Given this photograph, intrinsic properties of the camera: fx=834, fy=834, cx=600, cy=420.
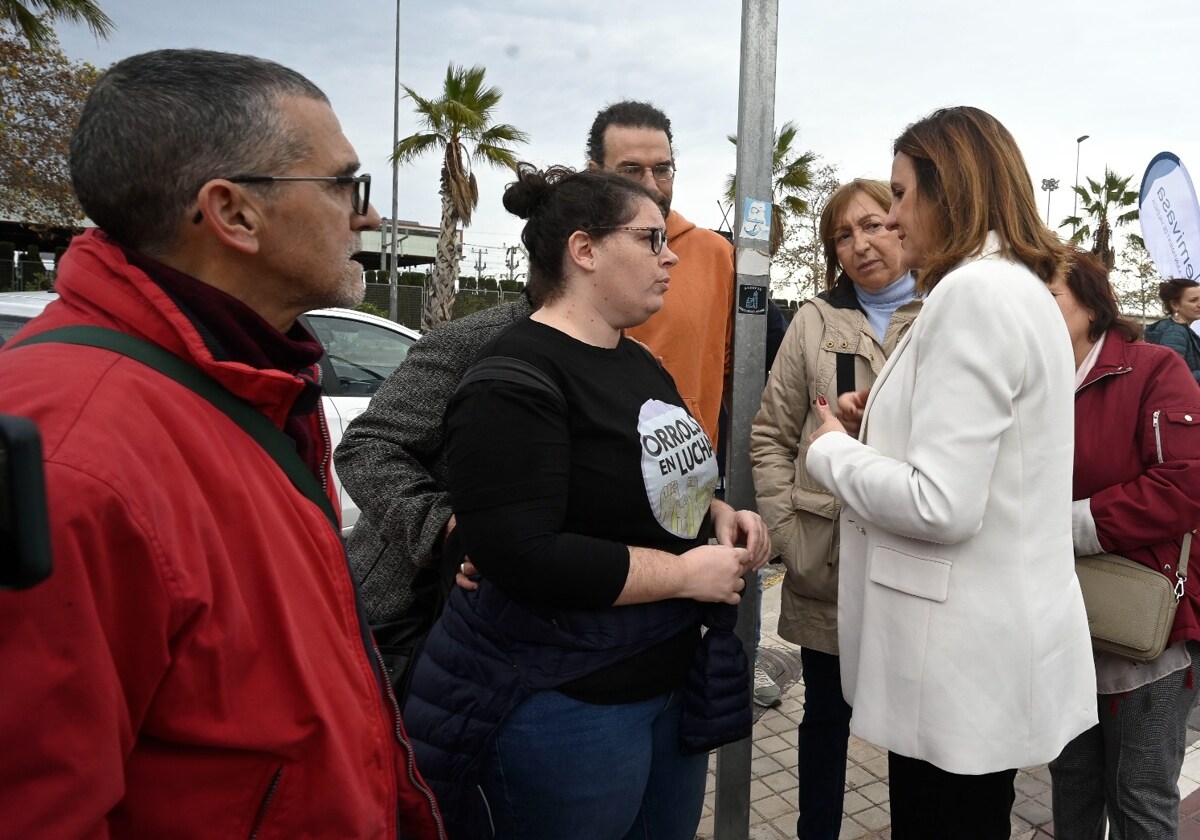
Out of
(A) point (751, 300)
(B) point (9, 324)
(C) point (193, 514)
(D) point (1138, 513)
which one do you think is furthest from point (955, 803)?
(B) point (9, 324)

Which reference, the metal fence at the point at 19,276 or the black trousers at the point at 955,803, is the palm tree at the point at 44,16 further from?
the black trousers at the point at 955,803

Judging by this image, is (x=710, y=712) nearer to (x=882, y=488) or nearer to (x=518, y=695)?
(x=518, y=695)

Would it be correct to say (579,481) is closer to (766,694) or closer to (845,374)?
(845,374)

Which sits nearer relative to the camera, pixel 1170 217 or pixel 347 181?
pixel 347 181

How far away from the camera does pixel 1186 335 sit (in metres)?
5.64

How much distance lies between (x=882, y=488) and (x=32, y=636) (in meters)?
1.44

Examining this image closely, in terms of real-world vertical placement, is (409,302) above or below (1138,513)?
above

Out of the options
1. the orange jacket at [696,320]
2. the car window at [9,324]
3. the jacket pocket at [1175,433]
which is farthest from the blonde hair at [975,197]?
the car window at [9,324]

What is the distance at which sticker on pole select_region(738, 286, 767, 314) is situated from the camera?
2406 mm

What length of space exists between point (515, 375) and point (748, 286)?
110cm

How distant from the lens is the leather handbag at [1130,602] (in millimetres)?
2111

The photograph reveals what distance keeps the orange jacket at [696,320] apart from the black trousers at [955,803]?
116cm

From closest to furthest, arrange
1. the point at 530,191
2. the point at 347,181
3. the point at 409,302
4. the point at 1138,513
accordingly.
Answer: the point at 347,181 → the point at 530,191 → the point at 1138,513 → the point at 409,302

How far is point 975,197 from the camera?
1791 millimetres
